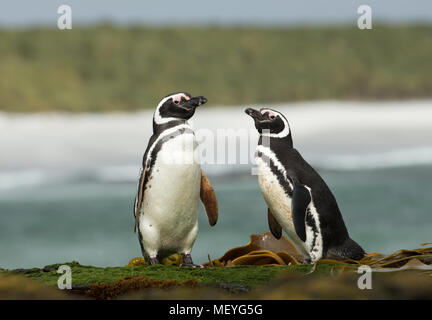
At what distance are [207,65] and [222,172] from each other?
4.22m

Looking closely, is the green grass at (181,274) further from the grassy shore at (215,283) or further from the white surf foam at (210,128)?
the white surf foam at (210,128)

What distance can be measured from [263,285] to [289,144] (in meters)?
1.16

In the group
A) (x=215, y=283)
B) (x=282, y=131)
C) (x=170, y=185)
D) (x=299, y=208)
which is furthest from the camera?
(x=282, y=131)

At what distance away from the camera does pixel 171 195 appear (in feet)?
11.6

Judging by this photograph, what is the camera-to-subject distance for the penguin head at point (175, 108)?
357 cm

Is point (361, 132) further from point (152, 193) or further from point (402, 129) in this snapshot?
point (152, 193)

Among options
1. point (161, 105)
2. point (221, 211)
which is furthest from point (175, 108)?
point (221, 211)

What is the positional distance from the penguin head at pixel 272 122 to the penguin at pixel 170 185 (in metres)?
0.31

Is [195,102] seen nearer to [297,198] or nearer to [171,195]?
[171,195]

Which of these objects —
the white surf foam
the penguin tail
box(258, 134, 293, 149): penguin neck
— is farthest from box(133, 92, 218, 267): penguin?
the white surf foam

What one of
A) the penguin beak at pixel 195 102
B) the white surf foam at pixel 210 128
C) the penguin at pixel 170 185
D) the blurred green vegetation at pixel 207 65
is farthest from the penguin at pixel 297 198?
the blurred green vegetation at pixel 207 65
